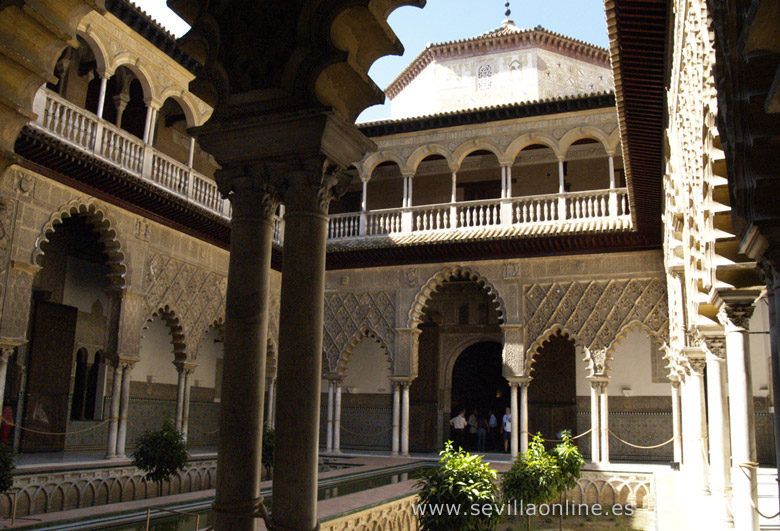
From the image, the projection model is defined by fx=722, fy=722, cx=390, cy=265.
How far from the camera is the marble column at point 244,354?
3535mm

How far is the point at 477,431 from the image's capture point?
16.9 m

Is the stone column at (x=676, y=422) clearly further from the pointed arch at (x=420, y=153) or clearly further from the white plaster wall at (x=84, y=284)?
the white plaster wall at (x=84, y=284)

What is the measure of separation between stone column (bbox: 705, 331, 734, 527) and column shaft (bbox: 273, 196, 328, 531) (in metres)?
5.22

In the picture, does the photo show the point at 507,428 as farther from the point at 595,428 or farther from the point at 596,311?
the point at 596,311

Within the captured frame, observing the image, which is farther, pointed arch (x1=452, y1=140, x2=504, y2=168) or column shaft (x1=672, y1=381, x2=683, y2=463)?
pointed arch (x1=452, y1=140, x2=504, y2=168)

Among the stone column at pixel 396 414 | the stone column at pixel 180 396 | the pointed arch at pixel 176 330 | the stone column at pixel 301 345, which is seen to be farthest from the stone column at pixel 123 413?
the stone column at pixel 301 345

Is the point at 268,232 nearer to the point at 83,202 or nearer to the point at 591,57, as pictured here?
the point at 83,202

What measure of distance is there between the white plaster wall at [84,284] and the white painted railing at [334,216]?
8.35ft

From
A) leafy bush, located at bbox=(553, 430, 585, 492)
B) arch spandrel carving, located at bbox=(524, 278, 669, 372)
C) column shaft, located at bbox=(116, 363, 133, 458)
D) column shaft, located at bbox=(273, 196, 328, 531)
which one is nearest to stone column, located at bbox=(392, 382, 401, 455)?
arch spandrel carving, located at bbox=(524, 278, 669, 372)

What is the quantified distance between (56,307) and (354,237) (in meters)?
5.95

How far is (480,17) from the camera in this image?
25641 mm

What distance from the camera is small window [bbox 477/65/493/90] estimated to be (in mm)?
18922

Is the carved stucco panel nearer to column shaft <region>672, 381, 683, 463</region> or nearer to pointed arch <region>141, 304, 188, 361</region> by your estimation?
pointed arch <region>141, 304, 188, 361</region>

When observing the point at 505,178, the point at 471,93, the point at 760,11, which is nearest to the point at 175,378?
the point at 505,178
